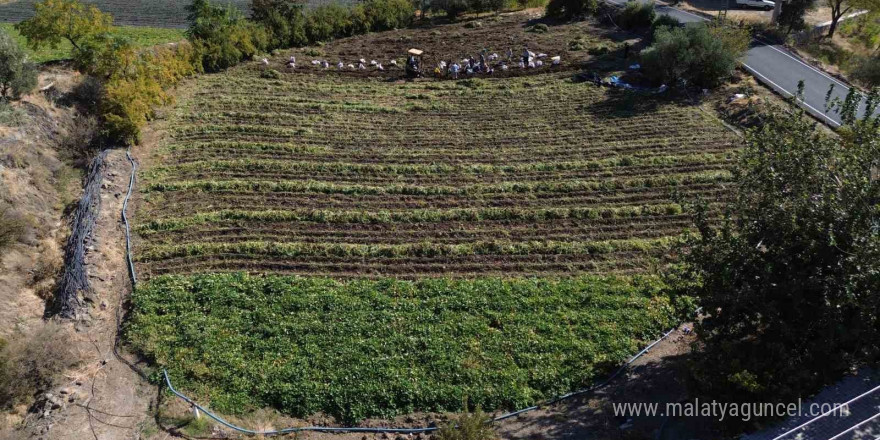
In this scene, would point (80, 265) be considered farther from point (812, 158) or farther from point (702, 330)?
point (812, 158)

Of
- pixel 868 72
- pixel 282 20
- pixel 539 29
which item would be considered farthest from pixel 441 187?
pixel 539 29

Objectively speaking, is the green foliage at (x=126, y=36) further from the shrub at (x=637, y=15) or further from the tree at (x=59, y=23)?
the shrub at (x=637, y=15)

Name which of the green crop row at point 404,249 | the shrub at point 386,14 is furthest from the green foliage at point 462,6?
the green crop row at point 404,249

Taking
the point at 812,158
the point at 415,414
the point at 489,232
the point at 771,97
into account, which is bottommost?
the point at 415,414

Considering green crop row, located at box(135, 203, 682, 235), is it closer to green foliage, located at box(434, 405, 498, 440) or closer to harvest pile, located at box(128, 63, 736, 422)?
harvest pile, located at box(128, 63, 736, 422)

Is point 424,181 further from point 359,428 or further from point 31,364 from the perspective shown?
point 31,364

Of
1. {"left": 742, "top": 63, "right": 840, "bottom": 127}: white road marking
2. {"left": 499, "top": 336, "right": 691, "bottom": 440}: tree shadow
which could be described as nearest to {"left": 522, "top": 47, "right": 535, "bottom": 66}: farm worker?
{"left": 742, "top": 63, "right": 840, "bottom": 127}: white road marking

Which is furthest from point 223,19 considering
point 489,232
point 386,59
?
point 489,232
